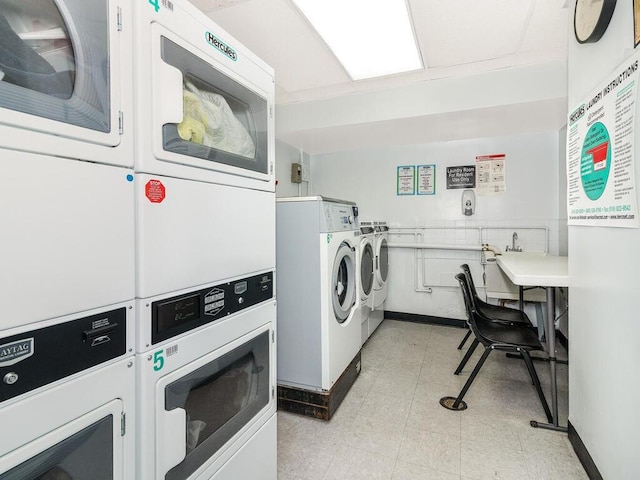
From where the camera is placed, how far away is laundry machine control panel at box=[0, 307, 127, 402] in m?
0.62

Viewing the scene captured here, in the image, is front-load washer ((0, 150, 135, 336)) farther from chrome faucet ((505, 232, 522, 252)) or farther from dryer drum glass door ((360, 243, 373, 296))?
chrome faucet ((505, 232, 522, 252))

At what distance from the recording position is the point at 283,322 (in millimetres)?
2150

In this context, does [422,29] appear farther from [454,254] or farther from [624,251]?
[454,254]

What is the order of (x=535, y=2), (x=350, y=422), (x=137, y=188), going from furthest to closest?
(x=350, y=422)
(x=535, y=2)
(x=137, y=188)

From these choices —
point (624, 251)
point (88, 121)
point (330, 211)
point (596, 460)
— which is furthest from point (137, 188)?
point (596, 460)

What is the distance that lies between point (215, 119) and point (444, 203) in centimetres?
327

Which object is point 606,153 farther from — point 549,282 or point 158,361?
point 158,361

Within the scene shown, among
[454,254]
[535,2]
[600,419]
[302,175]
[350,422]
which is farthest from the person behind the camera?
[302,175]

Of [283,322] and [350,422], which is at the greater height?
[283,322]

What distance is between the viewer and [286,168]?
13.1ft

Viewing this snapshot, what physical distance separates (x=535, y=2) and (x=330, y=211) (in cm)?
163

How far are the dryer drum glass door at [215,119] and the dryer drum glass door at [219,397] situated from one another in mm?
706

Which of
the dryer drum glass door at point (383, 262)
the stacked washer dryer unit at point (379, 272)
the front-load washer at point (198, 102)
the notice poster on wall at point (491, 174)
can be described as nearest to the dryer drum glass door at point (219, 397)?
the front-load washer at point (198, 102)

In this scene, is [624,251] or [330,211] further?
[330,211]
